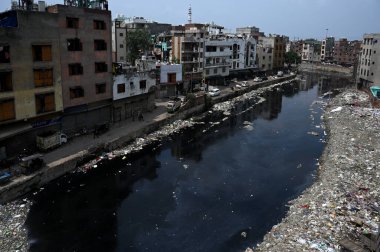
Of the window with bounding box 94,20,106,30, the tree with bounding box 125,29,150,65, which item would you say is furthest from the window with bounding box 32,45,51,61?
the tree with bounding box 125,29,150,65

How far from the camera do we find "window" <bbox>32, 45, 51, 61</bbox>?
24797mm

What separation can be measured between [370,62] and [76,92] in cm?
5541

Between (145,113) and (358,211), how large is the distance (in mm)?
25822

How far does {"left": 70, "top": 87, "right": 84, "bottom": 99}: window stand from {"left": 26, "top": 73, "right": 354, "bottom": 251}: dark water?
705 centimetres

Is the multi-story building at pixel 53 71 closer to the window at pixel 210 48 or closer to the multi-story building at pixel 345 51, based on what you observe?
the window at pixel 210 48

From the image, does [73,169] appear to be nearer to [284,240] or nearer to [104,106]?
[104,106]

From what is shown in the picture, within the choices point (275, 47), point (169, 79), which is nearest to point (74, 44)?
point (169, 79)

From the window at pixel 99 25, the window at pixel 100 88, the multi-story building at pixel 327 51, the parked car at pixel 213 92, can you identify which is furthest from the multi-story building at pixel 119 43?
the multi-story building at pixel 327 51

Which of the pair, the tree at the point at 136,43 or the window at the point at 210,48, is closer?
the tree at the point at 136,43

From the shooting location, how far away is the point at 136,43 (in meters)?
56.2

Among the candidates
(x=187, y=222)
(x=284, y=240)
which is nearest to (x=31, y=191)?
(x=187, y=222)

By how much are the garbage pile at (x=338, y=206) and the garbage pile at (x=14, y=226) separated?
38.0ft

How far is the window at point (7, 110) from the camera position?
23.0 meters

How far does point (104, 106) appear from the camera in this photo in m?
33.0
